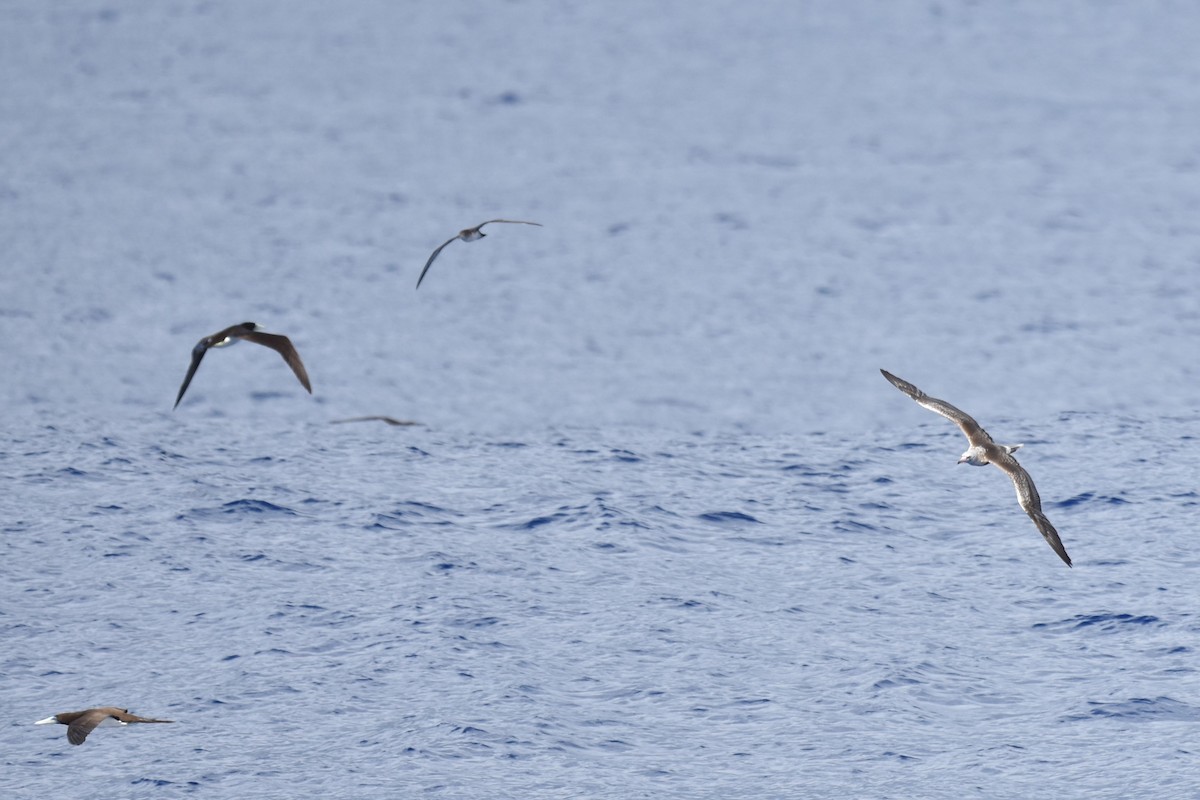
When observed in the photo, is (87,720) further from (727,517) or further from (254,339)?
(727,517)

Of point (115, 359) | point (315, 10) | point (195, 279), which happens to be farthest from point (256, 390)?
point (315, 10)

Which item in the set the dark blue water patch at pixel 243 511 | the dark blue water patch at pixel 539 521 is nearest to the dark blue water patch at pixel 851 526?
the dark blue water patch at pixel 539 521

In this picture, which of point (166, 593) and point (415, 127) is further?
point (415, 127)

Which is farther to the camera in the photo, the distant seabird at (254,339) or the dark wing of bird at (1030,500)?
the distant seabird at (254,339)

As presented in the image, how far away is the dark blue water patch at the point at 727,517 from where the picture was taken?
165 feet

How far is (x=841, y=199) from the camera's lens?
88.0 meters

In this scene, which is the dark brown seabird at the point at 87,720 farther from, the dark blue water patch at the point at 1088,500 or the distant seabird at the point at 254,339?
the dark blue water patch at the point at 1088,500

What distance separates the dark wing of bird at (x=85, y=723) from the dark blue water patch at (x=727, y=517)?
82.7 feet

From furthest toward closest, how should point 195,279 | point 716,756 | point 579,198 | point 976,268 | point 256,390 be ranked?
point 579,198
point 976,268
point 195,279
point 256,390
point 716,756

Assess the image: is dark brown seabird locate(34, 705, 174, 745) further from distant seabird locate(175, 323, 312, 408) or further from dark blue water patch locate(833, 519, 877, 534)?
dark blue water patch locate(833, 519, 877, 534)

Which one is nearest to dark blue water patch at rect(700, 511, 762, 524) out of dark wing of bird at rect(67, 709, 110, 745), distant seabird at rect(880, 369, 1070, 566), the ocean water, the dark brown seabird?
A: the ocean water

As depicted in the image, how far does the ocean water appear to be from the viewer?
131 ft

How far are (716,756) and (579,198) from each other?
2025 inches

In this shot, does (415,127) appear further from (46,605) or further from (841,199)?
(46,605)
